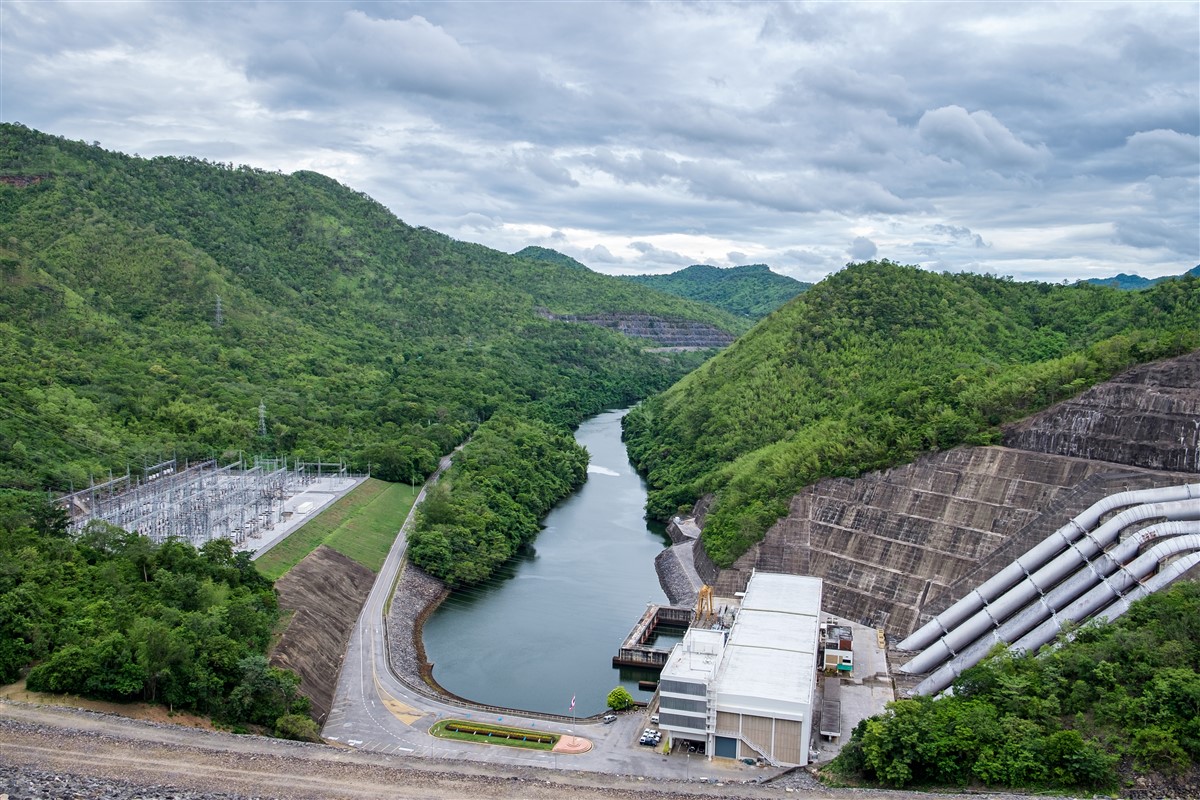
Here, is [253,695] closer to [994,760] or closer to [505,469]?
[994,760]

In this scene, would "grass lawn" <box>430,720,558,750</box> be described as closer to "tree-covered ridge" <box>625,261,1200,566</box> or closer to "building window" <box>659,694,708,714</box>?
"building window" <box>659,694,708,714</box>

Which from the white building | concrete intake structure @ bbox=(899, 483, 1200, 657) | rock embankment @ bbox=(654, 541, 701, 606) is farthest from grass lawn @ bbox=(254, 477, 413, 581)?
concrete intake structure @ bbox=(899, 483, 1200, 657)

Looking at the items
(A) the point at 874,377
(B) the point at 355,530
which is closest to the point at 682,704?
(B) the point at 355,530

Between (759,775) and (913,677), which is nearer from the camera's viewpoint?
(759,775)

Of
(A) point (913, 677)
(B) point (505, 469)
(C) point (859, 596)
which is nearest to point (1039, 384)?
(C) point (859, 596)

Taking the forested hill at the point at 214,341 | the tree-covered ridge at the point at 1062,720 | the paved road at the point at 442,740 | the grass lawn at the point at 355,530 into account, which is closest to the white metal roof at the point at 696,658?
the paved road at the point at 442,740

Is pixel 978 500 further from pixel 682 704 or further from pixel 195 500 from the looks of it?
pixel 195 500
